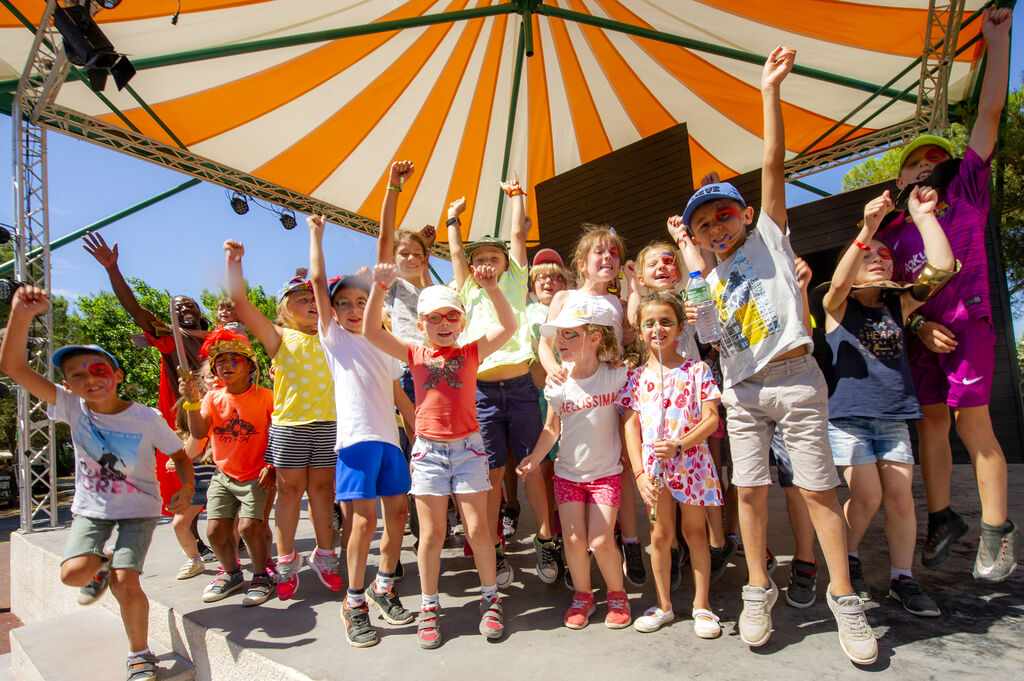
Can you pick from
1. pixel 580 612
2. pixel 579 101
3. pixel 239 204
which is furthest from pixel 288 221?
pixel 580 612

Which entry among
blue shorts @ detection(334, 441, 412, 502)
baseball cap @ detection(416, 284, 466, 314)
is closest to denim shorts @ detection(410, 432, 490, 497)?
blue shorts @ detection(334, 441, 412, 502)

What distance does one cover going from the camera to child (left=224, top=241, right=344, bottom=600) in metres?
2.61

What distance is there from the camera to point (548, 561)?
263cm

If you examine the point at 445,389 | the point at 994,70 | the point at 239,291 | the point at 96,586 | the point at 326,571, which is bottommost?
the point at 326,571

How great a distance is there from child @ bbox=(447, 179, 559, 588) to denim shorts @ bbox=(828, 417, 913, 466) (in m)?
1.40

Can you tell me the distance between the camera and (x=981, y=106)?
7.63ft

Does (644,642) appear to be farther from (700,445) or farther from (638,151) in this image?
(638,151)

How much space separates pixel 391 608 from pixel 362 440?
0.76m

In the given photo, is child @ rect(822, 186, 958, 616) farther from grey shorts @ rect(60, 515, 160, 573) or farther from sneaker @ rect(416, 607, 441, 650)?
grey shorts @ rect(60, 515, 160, 573)

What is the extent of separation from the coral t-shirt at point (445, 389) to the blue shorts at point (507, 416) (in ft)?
1.31

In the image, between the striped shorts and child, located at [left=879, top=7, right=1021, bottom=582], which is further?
the striped shorts

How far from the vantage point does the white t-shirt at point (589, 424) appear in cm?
225

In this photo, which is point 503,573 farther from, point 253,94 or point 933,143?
point 253,94

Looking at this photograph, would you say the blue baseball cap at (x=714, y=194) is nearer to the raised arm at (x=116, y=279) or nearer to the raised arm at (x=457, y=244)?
the raised arm at (x=457, y=244)
